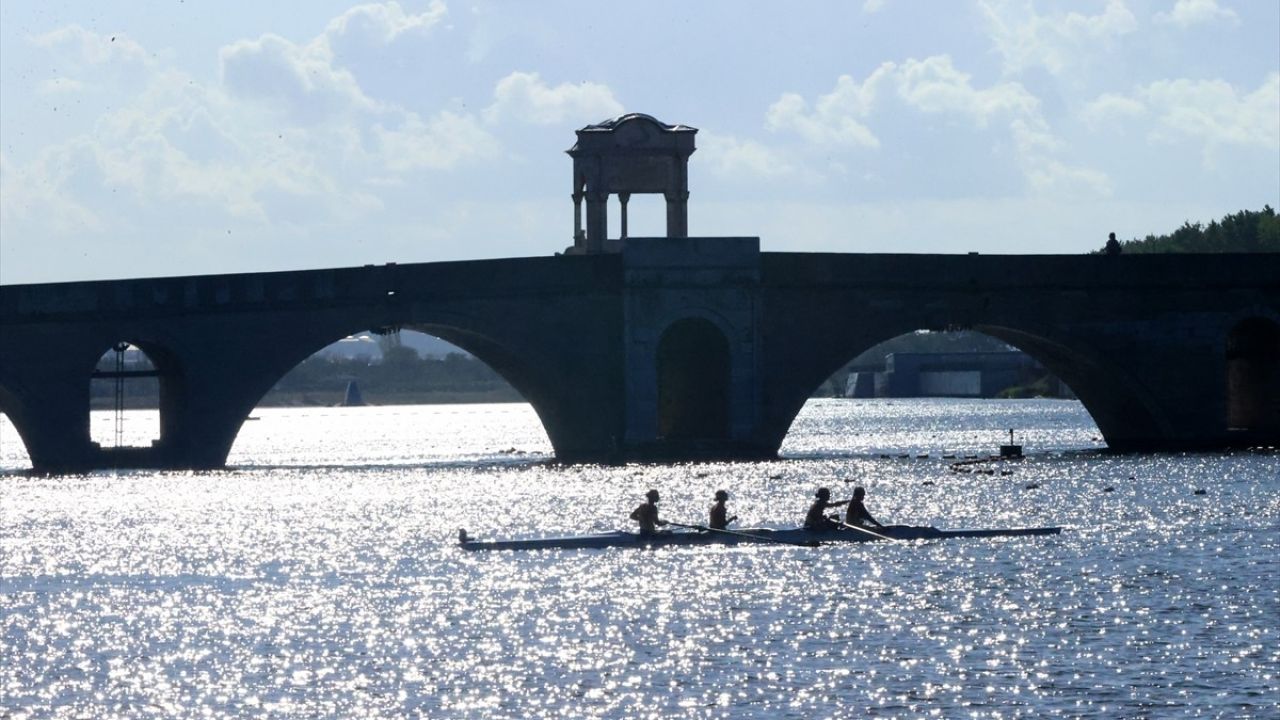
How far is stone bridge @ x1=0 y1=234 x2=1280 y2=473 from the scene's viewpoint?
7088 cm

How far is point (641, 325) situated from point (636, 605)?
1360 inches

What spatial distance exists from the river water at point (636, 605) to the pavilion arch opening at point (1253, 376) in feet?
35.8

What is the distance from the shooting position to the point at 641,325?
72.4 meters

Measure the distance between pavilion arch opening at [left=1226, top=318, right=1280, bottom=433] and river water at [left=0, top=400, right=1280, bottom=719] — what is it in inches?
430

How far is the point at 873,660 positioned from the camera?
104 feet

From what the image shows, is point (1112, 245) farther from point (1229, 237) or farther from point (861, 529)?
point (1229, 237)

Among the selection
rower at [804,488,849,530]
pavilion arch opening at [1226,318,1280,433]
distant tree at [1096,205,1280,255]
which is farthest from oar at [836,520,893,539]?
distant tree at [1096,205,1280,255]

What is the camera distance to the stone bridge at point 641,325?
70875 mm

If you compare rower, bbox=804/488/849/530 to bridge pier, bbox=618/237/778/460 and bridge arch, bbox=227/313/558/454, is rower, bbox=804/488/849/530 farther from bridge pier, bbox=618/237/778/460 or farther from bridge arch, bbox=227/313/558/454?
bridge arch, bbox=227/313/558/454

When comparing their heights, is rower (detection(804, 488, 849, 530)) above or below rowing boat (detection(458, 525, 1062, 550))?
above

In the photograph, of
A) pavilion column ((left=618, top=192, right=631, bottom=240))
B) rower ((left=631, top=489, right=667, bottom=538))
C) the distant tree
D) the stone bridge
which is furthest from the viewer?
the distant tree

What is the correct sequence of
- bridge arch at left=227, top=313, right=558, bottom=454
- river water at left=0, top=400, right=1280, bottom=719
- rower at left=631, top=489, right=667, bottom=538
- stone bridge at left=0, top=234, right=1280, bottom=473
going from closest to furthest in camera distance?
river water at left=0, top=400, right=1280, bottom=719 < rower at left=631, top=489, right=667, bottom=538 < stone bridge at left=0, top=234, right=1280, bottom=473 < bridge arch at left=227, top=313, right=558, bottom=454

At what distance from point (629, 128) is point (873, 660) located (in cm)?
4692

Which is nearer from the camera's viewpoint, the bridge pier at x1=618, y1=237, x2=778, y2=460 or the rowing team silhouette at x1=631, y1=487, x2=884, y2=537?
A: the rowing team silhouette at x1=631, y1=487, x2=884, y2=537
